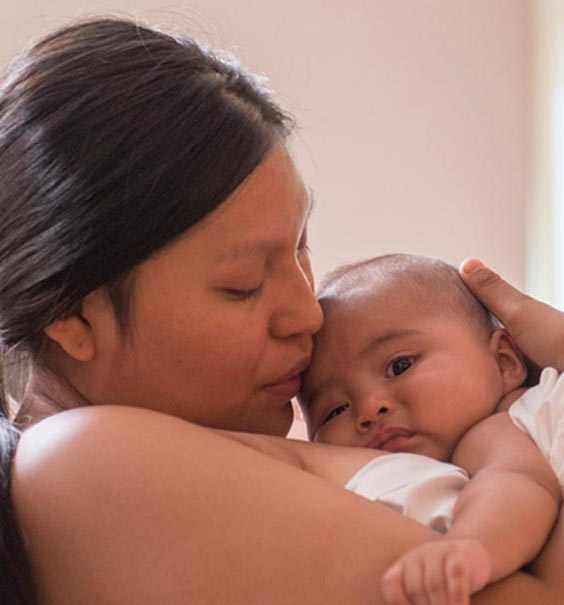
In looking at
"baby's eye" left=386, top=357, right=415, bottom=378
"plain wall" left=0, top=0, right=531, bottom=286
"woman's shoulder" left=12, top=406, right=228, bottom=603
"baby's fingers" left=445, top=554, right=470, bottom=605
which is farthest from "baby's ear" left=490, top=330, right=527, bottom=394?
"plain wall" left=0, top=0, right=531, bottom=286

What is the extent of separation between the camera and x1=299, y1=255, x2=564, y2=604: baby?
102 cm

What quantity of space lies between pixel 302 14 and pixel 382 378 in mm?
2295

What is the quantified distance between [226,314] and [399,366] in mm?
230

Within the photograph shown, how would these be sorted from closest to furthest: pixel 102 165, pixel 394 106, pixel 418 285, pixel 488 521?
pixel 488 521
pixel 102 165
pixel 418 285
pixel 394 106

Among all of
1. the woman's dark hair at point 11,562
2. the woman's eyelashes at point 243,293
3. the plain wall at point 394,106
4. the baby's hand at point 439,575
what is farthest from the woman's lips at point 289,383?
the plain wall at point 394,106

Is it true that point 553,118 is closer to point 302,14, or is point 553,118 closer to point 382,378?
point 302,14

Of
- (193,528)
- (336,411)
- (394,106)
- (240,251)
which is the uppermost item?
(240,251)

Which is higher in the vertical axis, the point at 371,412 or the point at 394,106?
the point at 371,412

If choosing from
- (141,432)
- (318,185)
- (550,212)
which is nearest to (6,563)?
(141,432)

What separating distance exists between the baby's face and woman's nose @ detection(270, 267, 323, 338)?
88mm

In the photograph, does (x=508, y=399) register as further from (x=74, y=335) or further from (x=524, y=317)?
(x=74, y=335)

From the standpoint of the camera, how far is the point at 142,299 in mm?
1266

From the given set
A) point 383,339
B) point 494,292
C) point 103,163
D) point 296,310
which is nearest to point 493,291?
point 494,292

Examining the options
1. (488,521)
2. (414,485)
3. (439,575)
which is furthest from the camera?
(414,485)
